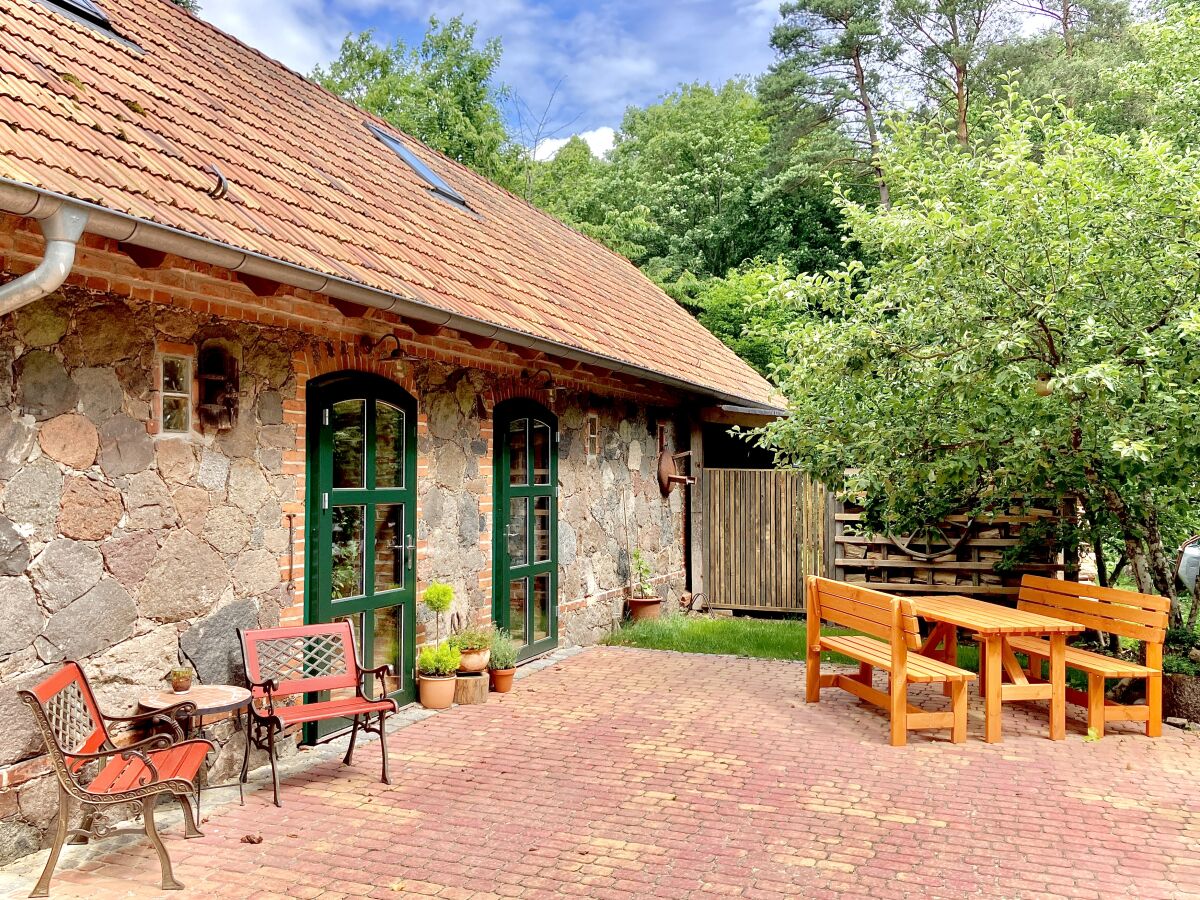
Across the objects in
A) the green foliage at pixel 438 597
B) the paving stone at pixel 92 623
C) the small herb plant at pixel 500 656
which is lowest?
the small herb plant at pixel 500 656

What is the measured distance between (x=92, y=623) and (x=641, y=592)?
6473 millimetres

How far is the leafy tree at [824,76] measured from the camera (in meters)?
20.5

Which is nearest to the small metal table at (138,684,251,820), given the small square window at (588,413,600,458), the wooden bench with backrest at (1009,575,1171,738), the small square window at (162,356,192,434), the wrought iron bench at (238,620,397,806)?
the wrought iron bench at (238,620,397,806)

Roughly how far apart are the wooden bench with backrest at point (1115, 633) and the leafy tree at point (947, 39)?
50.3 ft

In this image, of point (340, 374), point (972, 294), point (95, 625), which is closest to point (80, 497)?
point (95, 625)

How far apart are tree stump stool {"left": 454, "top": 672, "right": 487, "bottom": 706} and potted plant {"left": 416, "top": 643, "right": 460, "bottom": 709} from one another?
13cm

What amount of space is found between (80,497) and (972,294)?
5.48 m

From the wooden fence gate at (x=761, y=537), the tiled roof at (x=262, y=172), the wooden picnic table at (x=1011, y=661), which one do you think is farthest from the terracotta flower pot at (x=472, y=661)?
the wooden fence gate at (x=761, y=537)

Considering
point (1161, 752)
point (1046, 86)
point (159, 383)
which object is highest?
point (1046, 86)

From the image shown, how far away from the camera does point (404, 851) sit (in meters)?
3.98

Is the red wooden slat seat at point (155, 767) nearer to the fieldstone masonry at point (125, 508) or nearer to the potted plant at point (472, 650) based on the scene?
the fieldstone masonry at point (125, 508)

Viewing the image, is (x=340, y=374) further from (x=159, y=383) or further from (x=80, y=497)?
(x=80, y=497)

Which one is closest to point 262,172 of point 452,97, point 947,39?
point 452,97

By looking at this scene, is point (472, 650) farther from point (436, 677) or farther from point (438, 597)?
point (438, 597)
